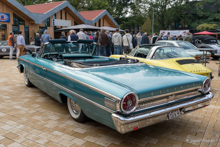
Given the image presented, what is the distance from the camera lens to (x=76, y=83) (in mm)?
3412

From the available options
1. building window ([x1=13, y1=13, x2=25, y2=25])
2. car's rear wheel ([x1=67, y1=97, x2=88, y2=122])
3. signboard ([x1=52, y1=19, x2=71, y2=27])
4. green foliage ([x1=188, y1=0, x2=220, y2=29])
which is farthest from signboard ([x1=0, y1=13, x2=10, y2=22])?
green foliage ([x1=188, y1=0, x2=220, y2=29])

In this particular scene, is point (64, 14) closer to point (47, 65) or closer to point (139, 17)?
point (47, 65)

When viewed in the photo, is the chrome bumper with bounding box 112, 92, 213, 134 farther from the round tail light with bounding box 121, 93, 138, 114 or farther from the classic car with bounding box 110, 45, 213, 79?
the classic car with bounding box 110, 45, 213, 79

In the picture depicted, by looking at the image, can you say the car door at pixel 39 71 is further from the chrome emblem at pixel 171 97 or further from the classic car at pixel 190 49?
the classic car at pixel 190 49

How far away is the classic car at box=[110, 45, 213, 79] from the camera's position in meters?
5.91

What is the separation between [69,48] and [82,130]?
93.1 inches

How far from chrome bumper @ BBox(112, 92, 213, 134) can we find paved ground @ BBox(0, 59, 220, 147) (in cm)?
47

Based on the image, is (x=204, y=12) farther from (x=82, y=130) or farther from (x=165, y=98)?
(x=82, y=130)

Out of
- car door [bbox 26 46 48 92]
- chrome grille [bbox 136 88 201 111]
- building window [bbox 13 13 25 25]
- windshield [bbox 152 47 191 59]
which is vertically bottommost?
chrome grille [bbox 136 88 201 111]

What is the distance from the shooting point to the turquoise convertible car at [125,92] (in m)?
2.74

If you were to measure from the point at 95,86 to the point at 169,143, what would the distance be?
1.38m

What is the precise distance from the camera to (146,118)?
281 centimetres

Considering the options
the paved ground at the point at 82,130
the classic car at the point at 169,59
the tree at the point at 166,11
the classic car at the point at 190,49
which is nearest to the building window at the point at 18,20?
the classic car at the point at 190,49

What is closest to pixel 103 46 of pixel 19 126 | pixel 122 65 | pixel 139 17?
pixel 122 65
